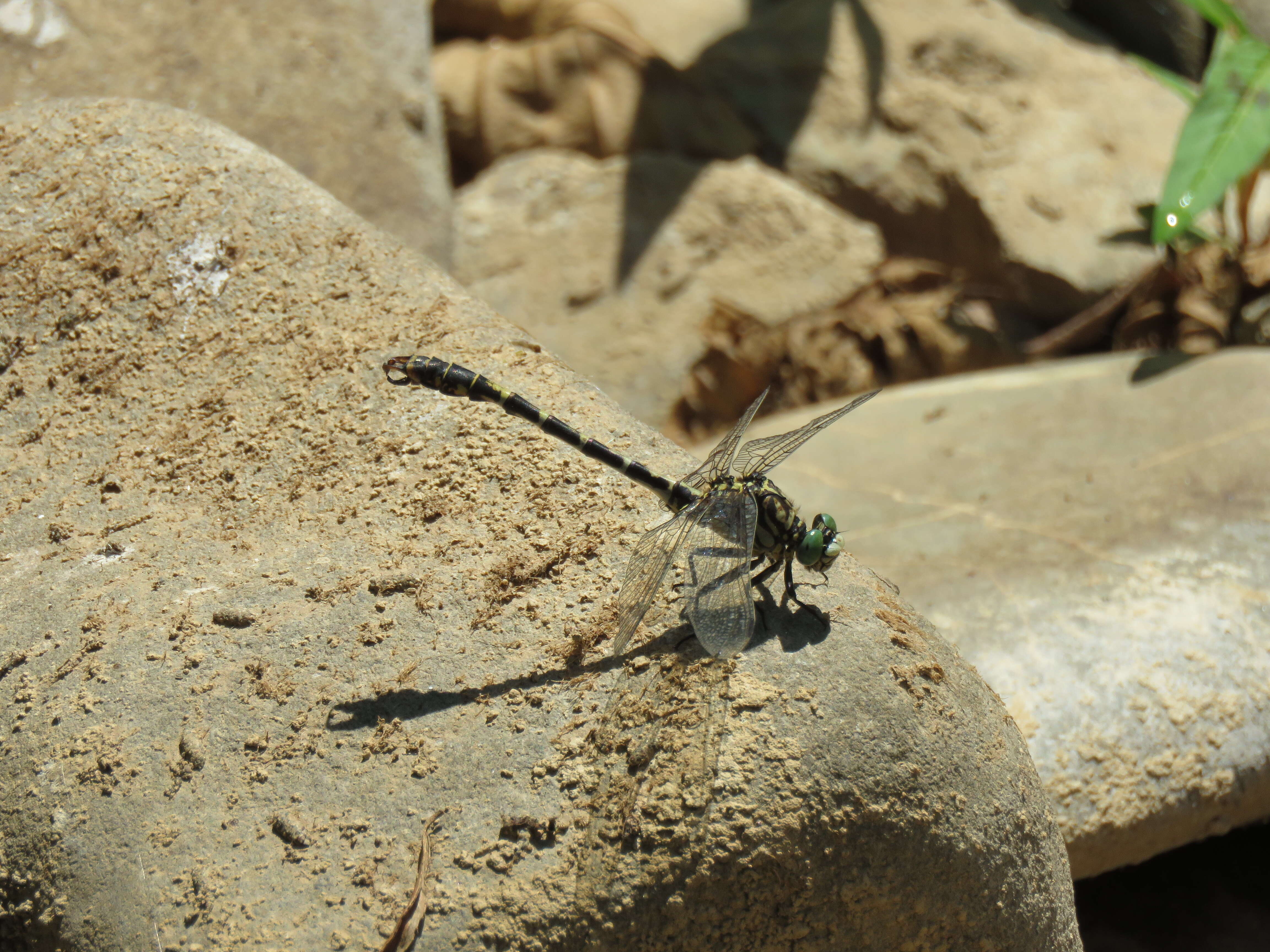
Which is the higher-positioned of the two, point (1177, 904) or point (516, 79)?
point (516, 79)

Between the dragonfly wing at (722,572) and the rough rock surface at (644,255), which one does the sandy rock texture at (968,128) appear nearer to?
the rough rock surface at (644,255)

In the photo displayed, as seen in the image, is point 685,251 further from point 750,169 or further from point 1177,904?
point 1177,904

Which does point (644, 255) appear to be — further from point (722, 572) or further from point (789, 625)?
point (789, 625)

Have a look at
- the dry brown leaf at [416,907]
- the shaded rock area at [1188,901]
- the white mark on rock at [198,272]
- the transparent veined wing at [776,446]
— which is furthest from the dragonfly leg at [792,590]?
the shaded rock area at [1188,901]

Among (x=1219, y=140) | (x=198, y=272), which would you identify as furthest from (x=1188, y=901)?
(x=198, y=272)

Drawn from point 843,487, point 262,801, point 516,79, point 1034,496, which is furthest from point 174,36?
point 1034,496

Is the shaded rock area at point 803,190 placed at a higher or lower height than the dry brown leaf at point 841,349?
higher
